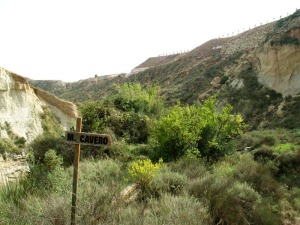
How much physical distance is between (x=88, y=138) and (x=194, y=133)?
8.17 metres

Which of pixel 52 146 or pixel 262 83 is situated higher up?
pixel 262 83

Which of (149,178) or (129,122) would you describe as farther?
(129,122)

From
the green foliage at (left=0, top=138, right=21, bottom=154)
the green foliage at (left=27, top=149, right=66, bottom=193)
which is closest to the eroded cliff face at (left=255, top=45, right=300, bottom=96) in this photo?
the green foliage at (left=0, top=138, right=21, bottom=154)

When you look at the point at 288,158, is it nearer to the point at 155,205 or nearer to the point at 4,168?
the point at 155,205

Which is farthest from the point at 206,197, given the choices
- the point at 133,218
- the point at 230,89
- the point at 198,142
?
the point at 230,89

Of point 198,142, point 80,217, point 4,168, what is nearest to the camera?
point 80,217

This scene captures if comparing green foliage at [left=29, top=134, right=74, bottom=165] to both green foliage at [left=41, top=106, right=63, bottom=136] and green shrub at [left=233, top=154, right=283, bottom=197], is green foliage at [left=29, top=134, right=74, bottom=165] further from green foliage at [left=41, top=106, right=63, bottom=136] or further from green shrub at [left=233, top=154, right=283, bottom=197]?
green shrub at [left=233, top=154, right=283, bottom=197]

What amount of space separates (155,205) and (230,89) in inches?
1136

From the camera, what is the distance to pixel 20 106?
12.0 metres

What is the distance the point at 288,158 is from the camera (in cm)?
1379

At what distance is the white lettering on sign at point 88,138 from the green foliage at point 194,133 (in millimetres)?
7382

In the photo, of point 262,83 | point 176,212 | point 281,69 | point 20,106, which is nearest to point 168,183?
point 176,212

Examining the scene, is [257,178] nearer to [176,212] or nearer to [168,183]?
[168,183]

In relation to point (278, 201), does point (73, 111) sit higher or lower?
higher
